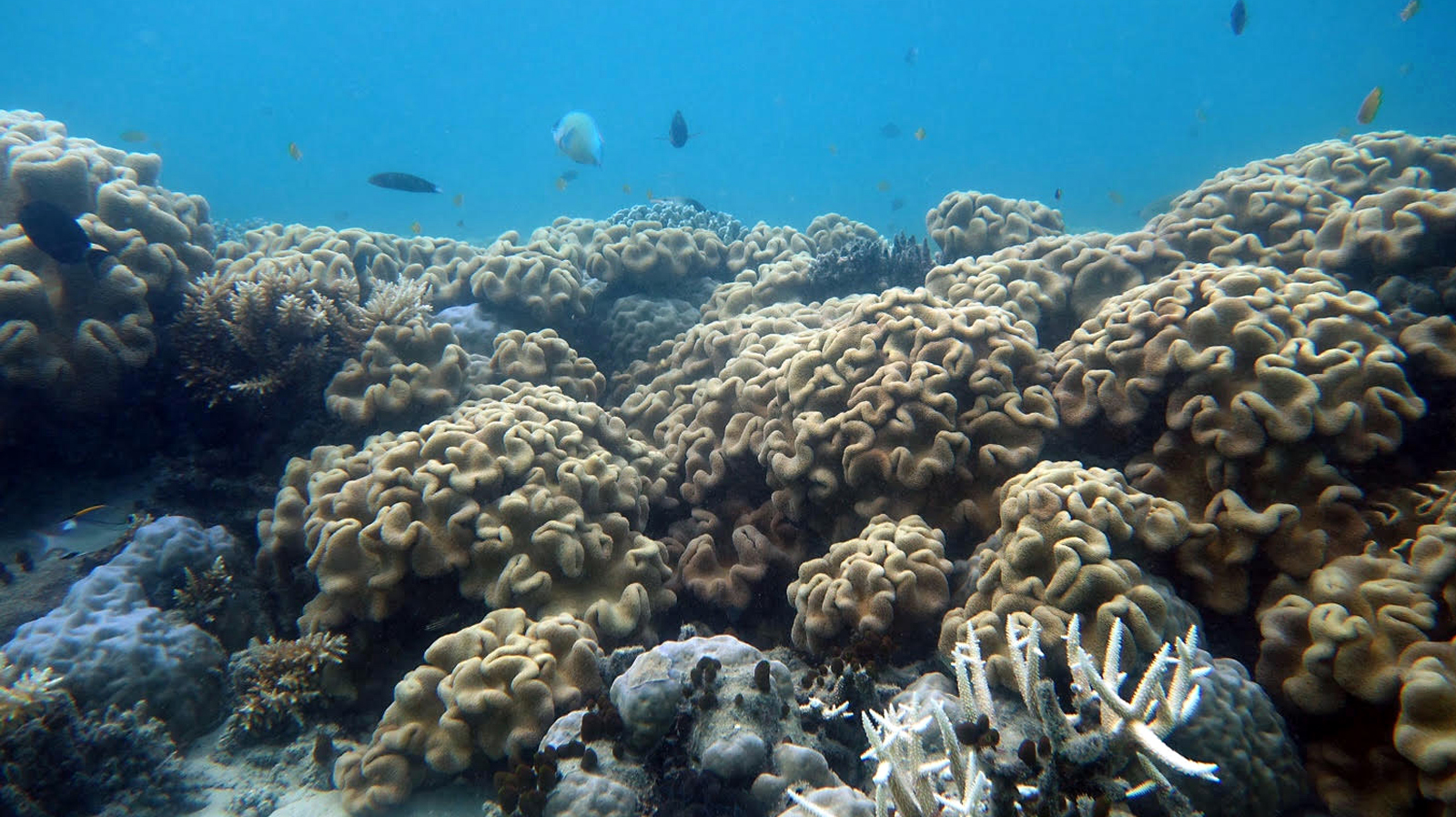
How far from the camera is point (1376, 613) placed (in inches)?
117

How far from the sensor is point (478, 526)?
4.13m

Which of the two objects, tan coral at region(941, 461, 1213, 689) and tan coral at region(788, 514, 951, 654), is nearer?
tan coral at region(941, 461, 1213, 689)

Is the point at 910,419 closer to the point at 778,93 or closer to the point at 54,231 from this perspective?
the point at 54,231

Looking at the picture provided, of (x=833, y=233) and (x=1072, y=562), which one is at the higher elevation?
(x=833, y=233)

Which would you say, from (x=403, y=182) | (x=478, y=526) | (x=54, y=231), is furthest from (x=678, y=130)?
(x=478, y=526)

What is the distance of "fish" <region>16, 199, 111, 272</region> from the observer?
4809 mm

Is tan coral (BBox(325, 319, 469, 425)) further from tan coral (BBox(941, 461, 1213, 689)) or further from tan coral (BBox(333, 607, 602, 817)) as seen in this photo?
tan coral (BBox(941, 461, 1213, 689))

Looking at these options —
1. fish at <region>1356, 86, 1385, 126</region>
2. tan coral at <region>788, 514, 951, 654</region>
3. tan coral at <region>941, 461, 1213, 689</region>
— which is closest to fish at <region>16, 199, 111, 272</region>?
tan coral at <region>788, 514, 951, 654</region>

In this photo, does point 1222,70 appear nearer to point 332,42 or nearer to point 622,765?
point 622,765

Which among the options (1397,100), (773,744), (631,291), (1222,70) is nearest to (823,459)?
(773,744)

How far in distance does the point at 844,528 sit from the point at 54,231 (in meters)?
6.64

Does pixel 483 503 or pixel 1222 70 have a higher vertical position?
pixel 1222 70

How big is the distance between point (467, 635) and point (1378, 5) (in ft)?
523

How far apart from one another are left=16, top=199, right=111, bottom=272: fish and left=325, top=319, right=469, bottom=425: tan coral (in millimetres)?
2174
